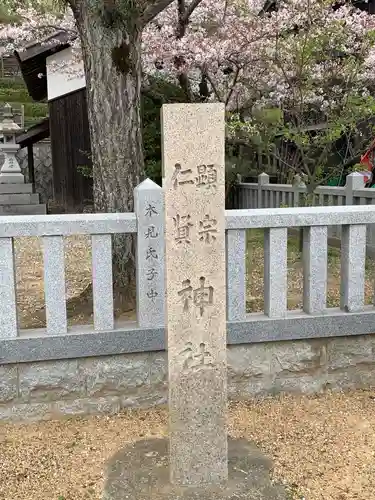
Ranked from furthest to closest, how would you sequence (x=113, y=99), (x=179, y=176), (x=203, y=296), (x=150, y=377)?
(x=113, y=99) < (x=150, y=377) < (x=203, y=296) < (x=179, y=176)

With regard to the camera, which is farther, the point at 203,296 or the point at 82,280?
the point at 82,280

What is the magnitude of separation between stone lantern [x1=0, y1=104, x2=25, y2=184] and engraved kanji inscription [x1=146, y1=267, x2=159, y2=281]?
10.6 meters

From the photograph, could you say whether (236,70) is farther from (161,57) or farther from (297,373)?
(297,373)

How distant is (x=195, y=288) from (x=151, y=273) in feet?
3.49

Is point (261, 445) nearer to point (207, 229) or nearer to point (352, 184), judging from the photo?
point (207, 229)

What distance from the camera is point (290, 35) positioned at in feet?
26.7

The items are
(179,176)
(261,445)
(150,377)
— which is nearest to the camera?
(179,176)

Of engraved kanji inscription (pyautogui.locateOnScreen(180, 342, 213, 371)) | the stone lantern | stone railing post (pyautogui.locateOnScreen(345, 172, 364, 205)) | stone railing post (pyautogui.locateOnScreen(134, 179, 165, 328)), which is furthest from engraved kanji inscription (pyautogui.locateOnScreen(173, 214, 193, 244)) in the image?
the stone lantern

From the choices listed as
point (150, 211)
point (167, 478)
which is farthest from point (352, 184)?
point (167, 478)

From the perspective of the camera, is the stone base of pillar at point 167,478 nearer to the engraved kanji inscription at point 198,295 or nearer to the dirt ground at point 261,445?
the dirt ground at point 261,445

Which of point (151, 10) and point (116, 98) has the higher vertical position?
point (151, 10)

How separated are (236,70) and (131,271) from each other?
5998mm

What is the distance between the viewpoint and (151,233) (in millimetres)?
3469

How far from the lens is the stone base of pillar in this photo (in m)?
2.60
